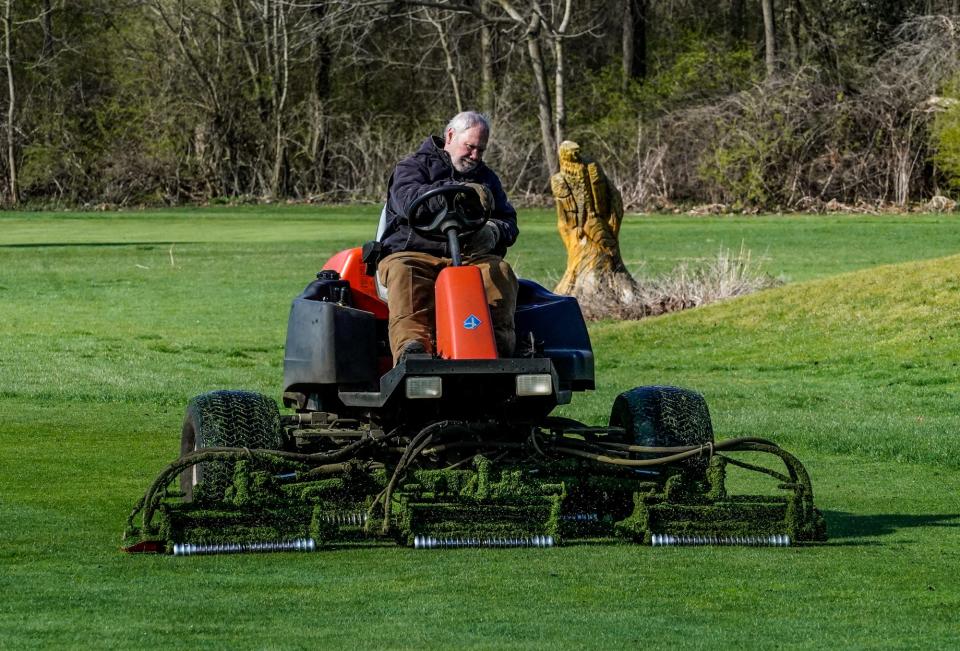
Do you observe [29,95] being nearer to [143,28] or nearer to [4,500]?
[143,28]

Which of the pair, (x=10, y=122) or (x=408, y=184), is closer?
(x=408, y=184)

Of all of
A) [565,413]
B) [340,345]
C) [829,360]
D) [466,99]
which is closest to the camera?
[340,345]

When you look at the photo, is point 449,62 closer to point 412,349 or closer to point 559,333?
point 559,333

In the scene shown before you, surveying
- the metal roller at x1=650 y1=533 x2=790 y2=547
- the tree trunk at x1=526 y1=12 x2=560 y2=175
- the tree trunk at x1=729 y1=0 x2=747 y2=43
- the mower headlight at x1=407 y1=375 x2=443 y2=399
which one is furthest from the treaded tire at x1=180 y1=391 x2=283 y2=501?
the tree trunk at x1=729 y1=0 x2=747 y2=43

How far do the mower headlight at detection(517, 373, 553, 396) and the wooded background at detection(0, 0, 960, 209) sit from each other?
36.0 meters

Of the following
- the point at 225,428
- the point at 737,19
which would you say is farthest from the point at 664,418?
the point at 737,19

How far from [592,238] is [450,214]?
15.5 m

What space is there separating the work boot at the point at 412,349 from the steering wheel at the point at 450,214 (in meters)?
0.61

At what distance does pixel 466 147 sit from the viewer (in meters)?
8.06

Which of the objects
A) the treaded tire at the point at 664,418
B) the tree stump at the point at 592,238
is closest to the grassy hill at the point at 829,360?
the tree stump at the point at 592,238

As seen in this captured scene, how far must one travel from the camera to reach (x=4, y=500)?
8719 millimetres

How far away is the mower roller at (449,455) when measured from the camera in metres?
7.16

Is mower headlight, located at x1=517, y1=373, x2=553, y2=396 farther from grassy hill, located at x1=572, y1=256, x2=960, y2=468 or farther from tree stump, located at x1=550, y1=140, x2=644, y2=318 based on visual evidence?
tree stump, located at x1=550, y1=140, x2=644, y2=318

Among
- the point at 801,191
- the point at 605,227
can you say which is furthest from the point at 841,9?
the point at 605,227
